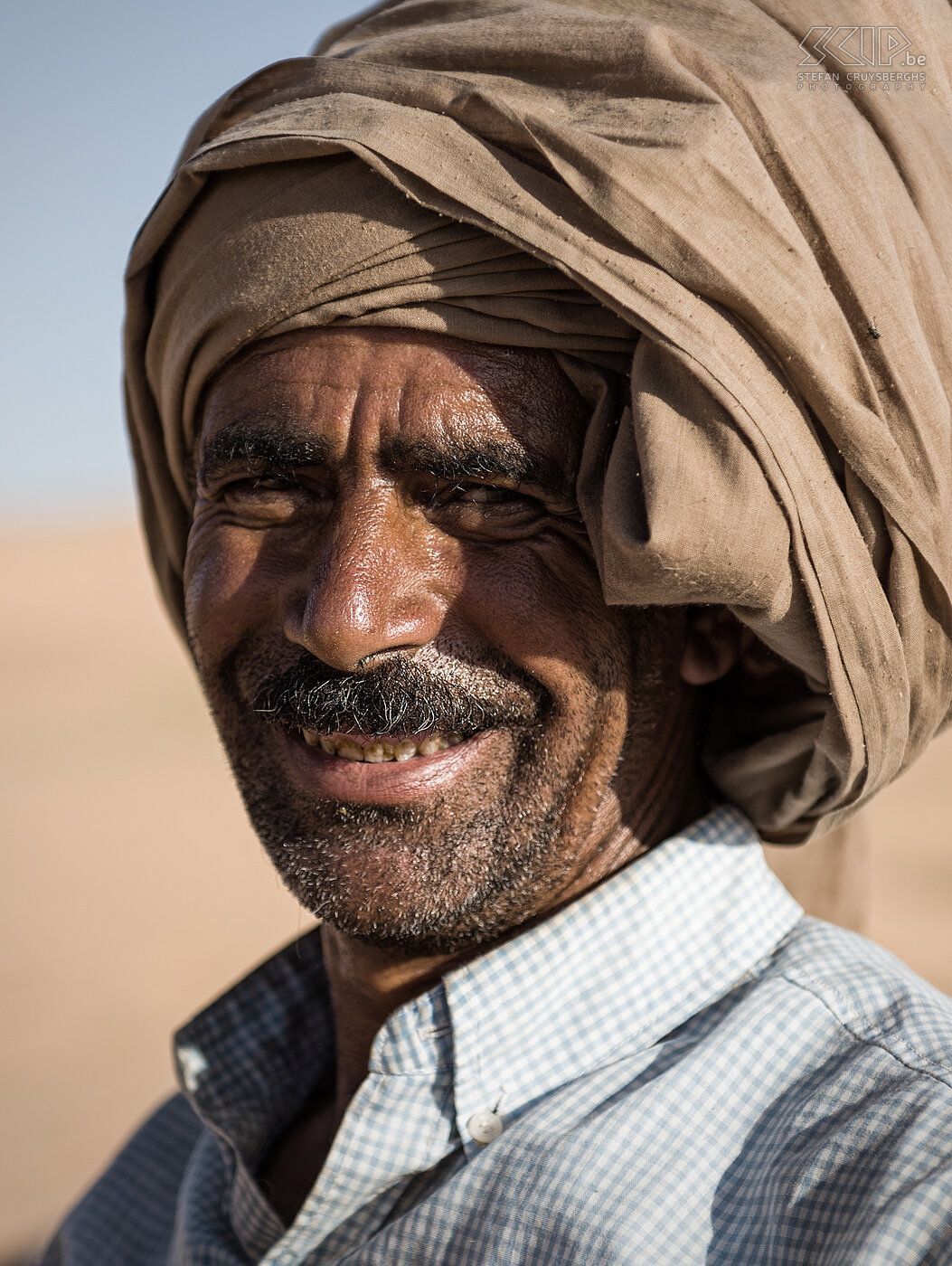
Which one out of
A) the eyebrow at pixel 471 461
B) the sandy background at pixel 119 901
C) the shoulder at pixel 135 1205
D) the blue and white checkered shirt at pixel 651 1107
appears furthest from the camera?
the sandy background at pixel 119 901

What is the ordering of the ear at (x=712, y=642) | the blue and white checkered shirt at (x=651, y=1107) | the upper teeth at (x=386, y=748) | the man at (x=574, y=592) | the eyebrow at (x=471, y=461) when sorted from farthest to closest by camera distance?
the ear at (x=712, y=642), the upper teeth at (x=386, y=748), the eyebrow at (x=471, y=461), the man at (x=574, y=592), the blue and white checkered shirt at (x=651, y=1107)

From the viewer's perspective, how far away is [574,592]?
2.01 m

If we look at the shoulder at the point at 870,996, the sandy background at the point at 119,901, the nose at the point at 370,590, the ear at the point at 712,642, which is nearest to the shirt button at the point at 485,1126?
the shoulder at the point at 870,996

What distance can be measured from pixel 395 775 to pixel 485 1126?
0.58 m

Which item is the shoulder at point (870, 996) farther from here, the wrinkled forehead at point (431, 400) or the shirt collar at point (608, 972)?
the wrinkled forehead at point (431, 400)

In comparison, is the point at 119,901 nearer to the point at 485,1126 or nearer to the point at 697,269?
the point at 485,1126

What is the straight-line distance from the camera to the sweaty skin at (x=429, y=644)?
6.31 feet

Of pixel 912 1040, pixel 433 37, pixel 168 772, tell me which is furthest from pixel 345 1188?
pixel 168 772

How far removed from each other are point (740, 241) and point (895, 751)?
0.86 metres

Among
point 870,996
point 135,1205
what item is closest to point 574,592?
point 870,996

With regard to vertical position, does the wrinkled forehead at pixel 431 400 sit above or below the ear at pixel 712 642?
above

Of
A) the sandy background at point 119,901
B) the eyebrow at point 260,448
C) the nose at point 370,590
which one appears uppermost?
the eyebrow at point 260,448

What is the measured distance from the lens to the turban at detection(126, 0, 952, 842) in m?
1.68

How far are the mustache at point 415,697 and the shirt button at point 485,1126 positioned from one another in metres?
0.61
